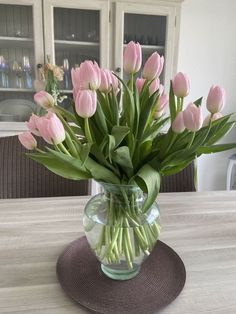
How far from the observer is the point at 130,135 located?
56 cm

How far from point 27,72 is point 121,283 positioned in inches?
65.4

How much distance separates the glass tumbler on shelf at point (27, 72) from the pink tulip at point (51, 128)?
1.59 meters

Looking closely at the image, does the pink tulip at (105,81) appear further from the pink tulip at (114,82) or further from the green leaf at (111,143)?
the green leaf at (111,143)

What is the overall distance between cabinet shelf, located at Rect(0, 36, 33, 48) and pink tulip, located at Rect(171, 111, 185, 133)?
5.20ft

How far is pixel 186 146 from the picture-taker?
1.84 ft

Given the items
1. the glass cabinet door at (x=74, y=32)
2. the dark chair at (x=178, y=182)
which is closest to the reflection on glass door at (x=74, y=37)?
the glass cabinet door at (x=74, y=32)

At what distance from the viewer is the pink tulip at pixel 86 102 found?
18.2 inches

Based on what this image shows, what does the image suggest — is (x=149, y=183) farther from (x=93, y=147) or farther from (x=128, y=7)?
(x=128, y=7)

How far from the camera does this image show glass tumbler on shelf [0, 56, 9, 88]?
76.7 inches

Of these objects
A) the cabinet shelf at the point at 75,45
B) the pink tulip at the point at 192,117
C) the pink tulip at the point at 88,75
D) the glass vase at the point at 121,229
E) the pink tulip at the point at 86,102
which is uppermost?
the cabinet shelf at the point at 75,45

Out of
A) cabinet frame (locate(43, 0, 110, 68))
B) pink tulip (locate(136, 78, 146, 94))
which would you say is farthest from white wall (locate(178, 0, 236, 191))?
pink tulip (locate(136, 78, 146, 94))

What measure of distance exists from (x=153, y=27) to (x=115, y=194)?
1611 millimetres

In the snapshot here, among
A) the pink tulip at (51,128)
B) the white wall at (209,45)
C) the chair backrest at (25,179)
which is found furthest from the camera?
the white wall at (209,45)

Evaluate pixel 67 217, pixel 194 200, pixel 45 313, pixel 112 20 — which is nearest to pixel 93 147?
pixel 45 313
